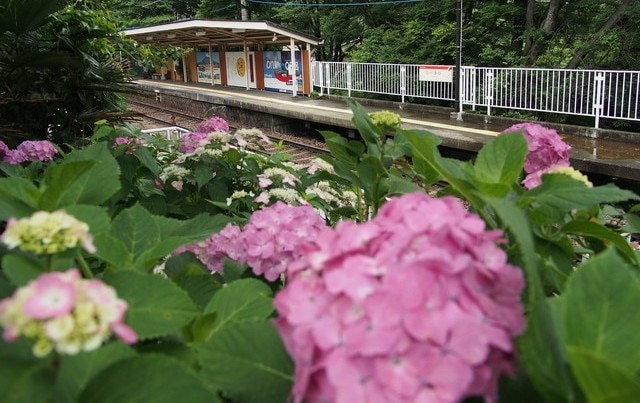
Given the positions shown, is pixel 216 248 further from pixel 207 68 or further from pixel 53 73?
pixel 207 68

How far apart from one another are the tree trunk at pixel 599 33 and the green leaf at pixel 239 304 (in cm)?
1308

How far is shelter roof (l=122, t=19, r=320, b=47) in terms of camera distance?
16.0 meters

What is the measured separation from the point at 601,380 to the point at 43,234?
22.9 inches

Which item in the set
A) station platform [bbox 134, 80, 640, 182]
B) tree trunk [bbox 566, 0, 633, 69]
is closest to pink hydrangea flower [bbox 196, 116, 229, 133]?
station platform [bbox 134, 80, 640, 182]

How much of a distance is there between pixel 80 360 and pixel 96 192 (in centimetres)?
46

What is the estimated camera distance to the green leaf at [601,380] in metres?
0.44

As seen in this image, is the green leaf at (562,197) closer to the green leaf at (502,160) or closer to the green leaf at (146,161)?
the green leaf at (502,160)

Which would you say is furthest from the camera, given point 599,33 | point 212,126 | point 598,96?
point 599,33

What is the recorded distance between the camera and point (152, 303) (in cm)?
73

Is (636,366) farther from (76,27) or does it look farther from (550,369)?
(76,27)

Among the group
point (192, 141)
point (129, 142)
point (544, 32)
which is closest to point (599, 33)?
point (544, 32)

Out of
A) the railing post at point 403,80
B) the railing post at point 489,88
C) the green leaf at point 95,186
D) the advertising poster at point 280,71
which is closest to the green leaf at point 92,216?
the green leaf at point 95,186

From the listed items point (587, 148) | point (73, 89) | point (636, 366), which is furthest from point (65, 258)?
point (587, 148)

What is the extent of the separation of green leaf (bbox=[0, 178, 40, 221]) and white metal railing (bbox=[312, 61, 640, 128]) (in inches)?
406
